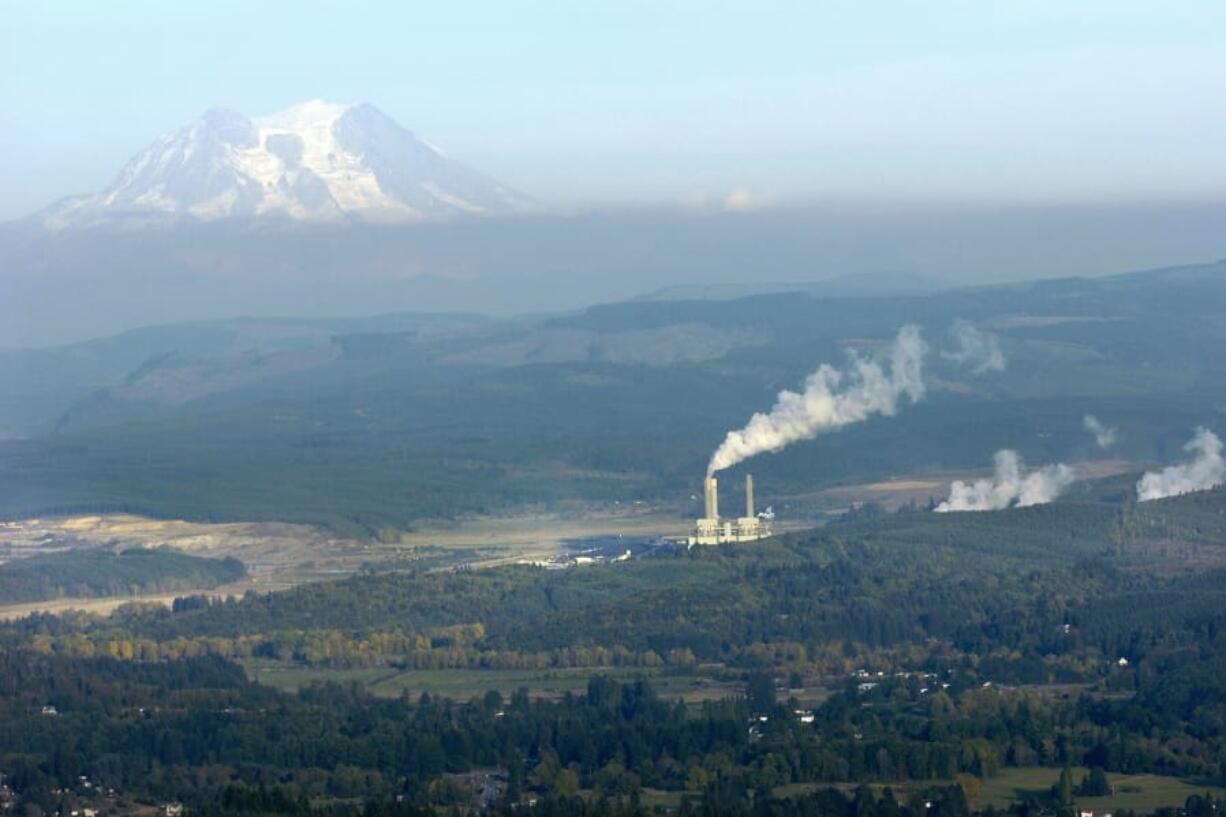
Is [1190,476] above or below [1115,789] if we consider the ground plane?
above

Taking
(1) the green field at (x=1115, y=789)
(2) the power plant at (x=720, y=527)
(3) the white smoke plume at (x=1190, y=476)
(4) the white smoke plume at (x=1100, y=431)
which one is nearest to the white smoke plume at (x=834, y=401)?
(2) the power plant at (x=720, y=527)

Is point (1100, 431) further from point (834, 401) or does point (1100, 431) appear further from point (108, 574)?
point (108, 574)

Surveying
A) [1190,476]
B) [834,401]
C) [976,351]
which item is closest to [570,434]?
[834,401]

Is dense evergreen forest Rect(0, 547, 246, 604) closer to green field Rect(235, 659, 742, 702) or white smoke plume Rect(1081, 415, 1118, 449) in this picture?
green field Rect(235, 659, 742, 702)

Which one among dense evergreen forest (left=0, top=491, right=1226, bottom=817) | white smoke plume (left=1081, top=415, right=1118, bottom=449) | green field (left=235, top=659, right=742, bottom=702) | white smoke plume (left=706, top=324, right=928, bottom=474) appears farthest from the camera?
white smoke plume (left=1081, top=415, right=1118, bottom=449)

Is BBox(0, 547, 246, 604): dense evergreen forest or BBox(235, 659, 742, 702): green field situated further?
BBox(0, 547, 246, 604): dense evergreen forest

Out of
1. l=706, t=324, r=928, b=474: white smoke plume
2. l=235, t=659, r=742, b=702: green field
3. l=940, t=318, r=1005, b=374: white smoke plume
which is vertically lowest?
l=235, t=659, r=742, b=702: green field

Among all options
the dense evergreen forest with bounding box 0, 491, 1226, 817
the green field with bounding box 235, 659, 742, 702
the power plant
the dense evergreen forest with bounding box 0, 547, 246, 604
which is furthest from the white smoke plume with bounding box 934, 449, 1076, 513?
the green field with bounding box 235, 659, 742, 702
